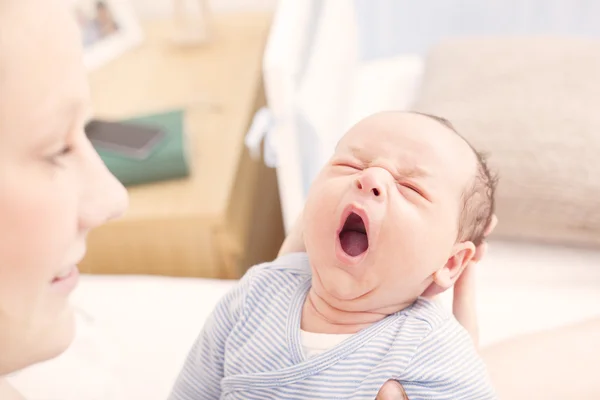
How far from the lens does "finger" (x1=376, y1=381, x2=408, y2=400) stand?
803 millimetres

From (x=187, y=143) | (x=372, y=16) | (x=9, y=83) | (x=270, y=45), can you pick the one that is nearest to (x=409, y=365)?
(x=9, y=83)

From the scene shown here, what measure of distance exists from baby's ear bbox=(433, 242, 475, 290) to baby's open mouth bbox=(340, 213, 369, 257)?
10cm

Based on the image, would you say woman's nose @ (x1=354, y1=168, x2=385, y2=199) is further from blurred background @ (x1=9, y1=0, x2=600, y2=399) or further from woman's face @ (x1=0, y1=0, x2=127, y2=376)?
blurred background @ (x1=9, y1=0, x2=600, y2=399)

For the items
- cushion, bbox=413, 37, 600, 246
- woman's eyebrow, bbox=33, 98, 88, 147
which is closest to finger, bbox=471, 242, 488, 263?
cushion, bbox=413, 37, 600, 246

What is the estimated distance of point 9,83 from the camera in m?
0.57

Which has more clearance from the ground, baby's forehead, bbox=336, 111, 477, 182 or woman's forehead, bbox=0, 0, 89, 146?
woman's forehead, bbox=0, 0, 89, 146

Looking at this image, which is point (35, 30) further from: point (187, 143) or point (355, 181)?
point (187, 143)

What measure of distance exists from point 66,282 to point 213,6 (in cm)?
182

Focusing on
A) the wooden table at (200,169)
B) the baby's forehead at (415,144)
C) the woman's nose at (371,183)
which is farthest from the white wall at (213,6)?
the woman's nose at (371,183)

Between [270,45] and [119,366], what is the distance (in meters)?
0.65

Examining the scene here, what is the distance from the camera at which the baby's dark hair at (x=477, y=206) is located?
0.88 meters

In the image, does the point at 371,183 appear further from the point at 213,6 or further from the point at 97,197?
the point at 213,6

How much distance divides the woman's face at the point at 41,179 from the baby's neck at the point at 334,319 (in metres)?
0.32

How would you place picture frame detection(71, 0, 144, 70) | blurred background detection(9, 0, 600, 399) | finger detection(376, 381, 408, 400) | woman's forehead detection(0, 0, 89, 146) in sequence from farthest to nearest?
1. picture frame detection(71, 0, 144, 70)
2. blurred background detection(9, 0, 600, 399)
3. finger detection(376, 381, 408, 400)
4. woman's forehead detection(0, 0, 89, 146)
